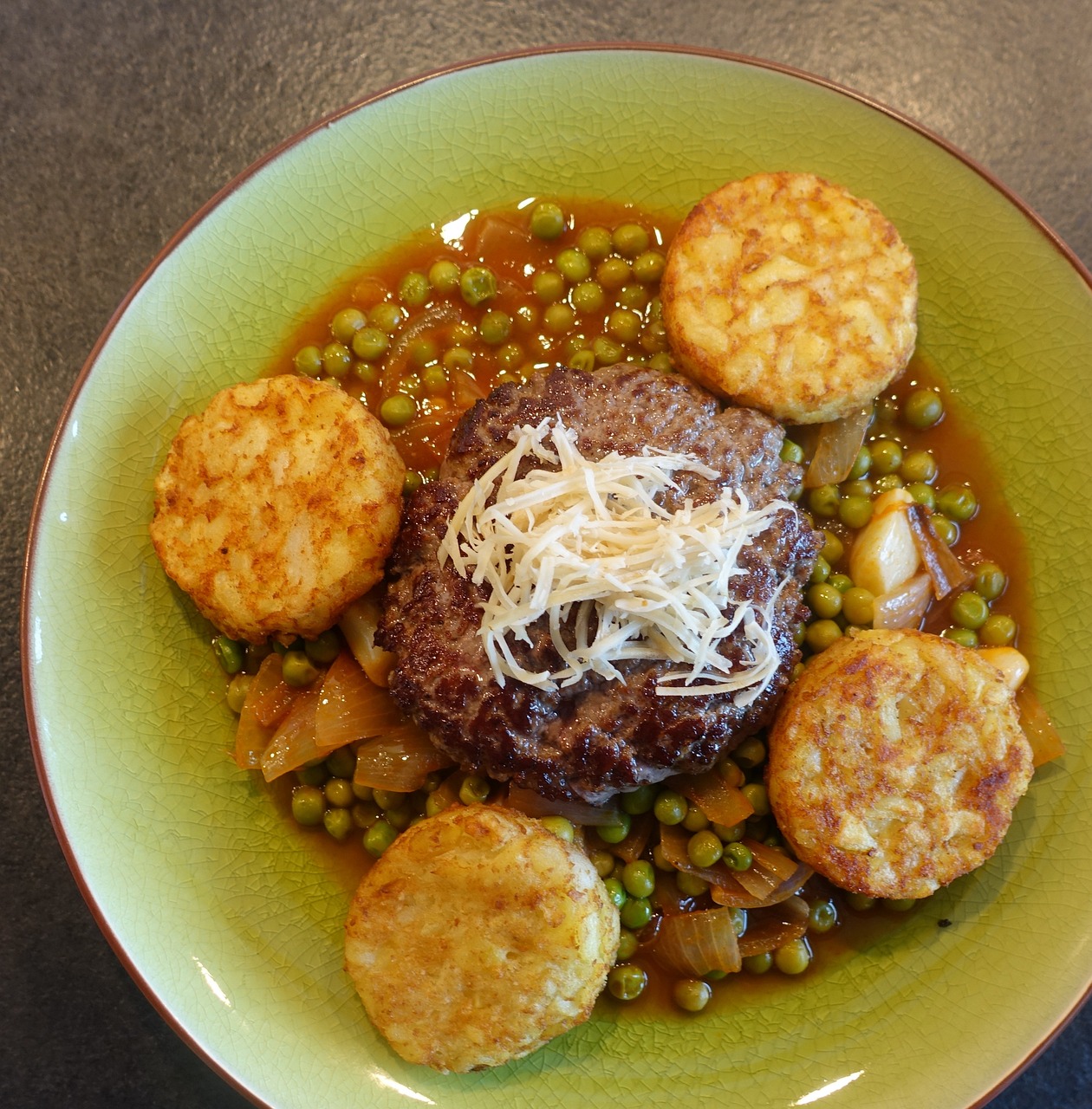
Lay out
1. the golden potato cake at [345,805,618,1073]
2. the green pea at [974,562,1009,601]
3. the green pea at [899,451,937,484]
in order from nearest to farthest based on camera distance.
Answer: the golden potato cake at [345,805,618,1073], the green pea at [974,562,1009,601], the green pea at [899,451,937,484]

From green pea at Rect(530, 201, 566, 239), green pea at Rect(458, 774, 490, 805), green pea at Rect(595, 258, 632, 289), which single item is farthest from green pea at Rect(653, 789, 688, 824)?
green pea at Rect(530, 201, 566, 239)

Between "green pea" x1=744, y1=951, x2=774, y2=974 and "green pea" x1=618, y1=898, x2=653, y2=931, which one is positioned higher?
"green pea" x1=618, y1=898, x2=653, y2=931

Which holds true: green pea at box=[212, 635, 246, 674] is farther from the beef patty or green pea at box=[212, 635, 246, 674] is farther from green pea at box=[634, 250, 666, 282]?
green pea at box=[634, 250, 666, 282]

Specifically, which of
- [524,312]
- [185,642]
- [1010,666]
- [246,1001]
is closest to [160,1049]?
[246,1001]

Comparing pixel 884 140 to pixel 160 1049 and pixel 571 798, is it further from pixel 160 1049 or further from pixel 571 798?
pixel 160 1049

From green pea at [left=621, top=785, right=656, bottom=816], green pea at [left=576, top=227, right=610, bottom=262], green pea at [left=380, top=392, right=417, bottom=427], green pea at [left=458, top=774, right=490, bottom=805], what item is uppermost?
green pea at [left=576, top=227, right=610, bottom=262]

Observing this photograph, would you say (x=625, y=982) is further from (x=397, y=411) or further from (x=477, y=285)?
(x=477, y=285)
